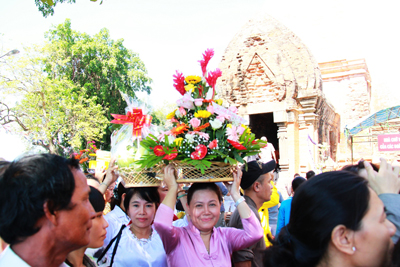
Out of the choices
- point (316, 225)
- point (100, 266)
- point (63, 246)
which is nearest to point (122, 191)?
point (100, 266)

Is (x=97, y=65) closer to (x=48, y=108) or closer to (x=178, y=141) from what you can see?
(x=48, y=108)

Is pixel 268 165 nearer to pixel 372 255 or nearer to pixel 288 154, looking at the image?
pixel 372 255

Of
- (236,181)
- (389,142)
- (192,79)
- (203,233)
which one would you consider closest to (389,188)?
(236,181)

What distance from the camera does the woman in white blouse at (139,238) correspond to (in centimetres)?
271

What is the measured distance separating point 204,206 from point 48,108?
21.4m

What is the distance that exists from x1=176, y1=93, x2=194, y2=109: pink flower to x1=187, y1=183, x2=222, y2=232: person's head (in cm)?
66

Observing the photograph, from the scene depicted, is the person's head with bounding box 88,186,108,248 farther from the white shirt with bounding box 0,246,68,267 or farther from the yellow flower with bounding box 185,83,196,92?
the yellow flower with bounding box 185,83,196,92

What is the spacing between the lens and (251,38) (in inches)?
547

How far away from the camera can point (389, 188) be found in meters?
1.99

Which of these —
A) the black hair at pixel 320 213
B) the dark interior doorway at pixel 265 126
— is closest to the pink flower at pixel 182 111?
the black hair at pixel 320 213

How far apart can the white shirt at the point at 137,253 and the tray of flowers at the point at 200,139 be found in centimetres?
83

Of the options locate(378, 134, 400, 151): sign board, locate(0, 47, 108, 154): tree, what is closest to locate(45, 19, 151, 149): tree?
locate(0, 47, 108, 154): tree

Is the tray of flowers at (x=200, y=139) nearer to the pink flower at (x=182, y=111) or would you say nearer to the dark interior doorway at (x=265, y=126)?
the pink flower at (x=182, y=111)

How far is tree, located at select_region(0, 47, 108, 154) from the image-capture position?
19.9 meters
